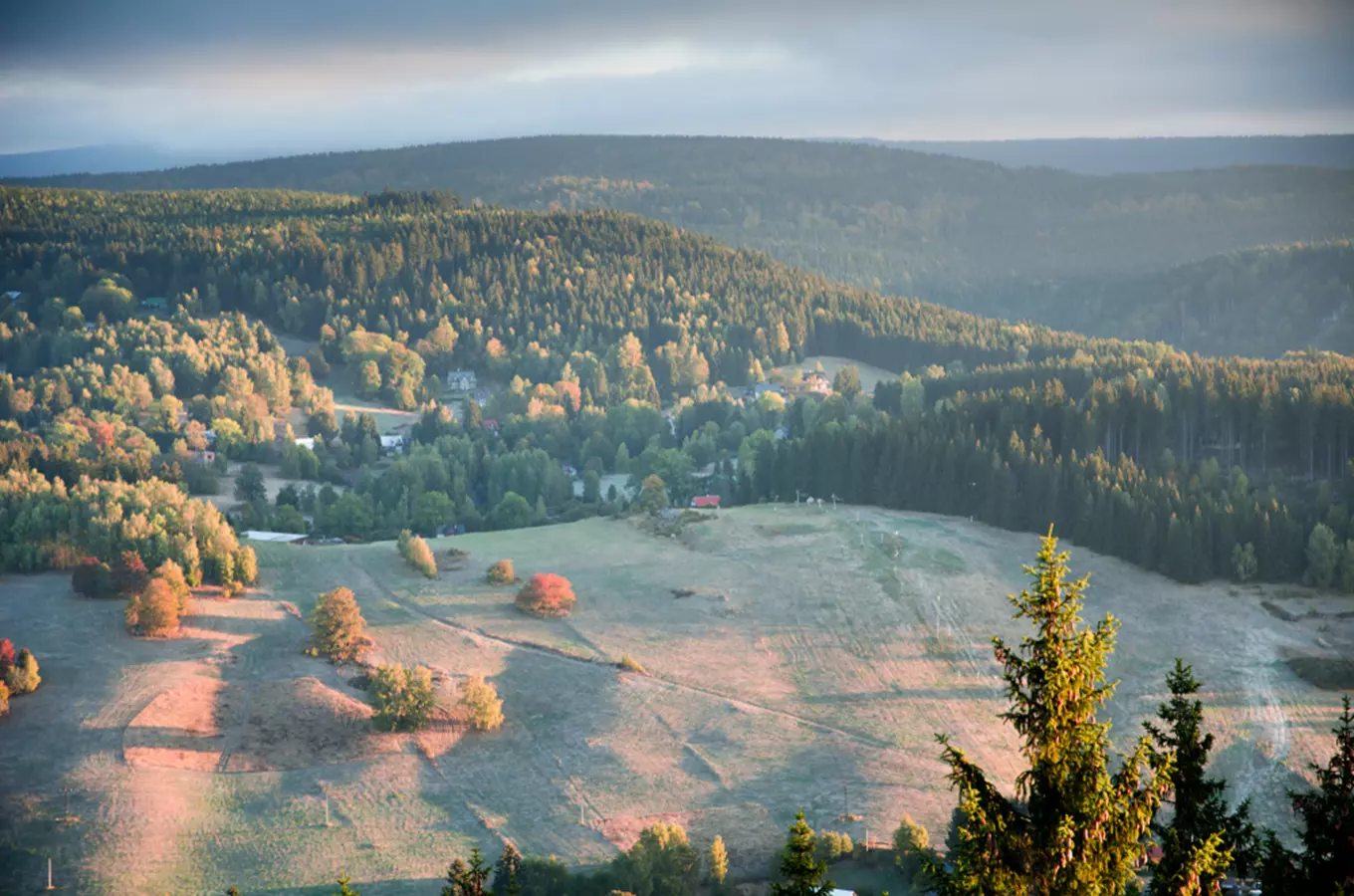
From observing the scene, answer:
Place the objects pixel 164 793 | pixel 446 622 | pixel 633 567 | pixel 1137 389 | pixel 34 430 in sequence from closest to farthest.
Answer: pixel 164 793, pixel 446 622, pixel 633 567, pixel 1137 389, pixel 34 430

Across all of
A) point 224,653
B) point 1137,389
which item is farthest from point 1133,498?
point 224,653

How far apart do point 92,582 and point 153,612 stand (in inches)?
397

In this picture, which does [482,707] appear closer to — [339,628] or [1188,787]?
[339,628]

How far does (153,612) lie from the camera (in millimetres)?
86375

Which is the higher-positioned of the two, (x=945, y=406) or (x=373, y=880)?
(x=945, y=406)

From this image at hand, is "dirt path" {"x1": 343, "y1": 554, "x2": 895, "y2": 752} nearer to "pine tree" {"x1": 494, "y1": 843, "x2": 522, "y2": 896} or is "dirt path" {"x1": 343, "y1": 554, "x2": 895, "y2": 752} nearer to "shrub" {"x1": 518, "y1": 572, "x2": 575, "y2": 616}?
"shrub" {"x1": 518, "y1": 572, "x2": 575, "y2": 616}

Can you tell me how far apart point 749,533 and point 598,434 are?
6106cm

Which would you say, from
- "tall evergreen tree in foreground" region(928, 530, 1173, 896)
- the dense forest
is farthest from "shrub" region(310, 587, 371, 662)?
"tall evergreen tree in foreground" region(928, 530, 1173, 896)

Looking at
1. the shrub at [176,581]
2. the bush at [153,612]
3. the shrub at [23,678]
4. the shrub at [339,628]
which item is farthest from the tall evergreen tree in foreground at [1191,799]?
the shrub at [176,581]

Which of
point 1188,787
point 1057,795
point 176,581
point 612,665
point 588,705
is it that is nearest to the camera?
point 1057,795

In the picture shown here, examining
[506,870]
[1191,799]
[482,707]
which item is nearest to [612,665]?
[482,707]

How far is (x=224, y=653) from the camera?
84.5 meters

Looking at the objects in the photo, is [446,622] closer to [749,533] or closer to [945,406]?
[749,533]

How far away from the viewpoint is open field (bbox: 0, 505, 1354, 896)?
63.8 metres
